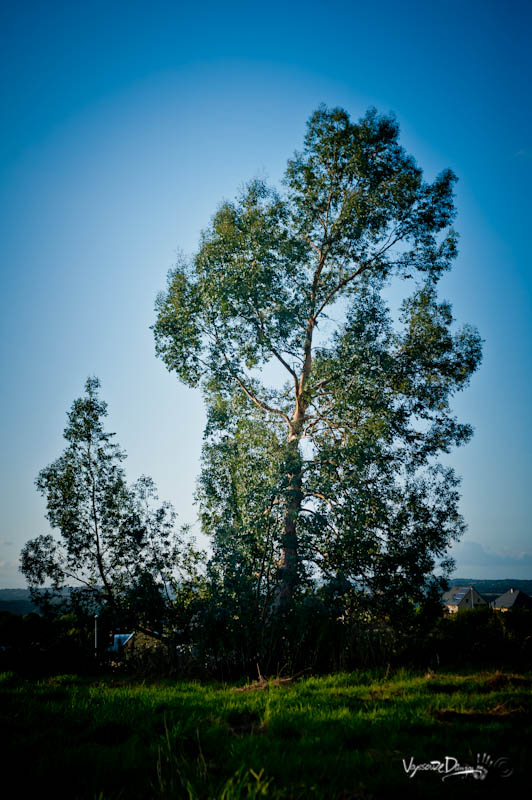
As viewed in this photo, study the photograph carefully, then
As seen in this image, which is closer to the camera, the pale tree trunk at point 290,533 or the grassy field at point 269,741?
the grassy field at point 269,741

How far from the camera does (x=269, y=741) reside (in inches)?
150

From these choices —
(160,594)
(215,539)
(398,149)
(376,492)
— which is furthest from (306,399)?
(398,149)

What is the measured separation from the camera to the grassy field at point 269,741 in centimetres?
300

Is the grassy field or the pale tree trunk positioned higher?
the pale tree trunk

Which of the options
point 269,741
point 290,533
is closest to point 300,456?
point 290,533

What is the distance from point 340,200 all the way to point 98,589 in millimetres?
14042

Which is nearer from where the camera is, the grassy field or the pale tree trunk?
the grassy field

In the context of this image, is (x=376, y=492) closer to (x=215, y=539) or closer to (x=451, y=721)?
(x=215, y=539)

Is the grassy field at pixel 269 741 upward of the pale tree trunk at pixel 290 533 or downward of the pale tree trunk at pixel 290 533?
downward

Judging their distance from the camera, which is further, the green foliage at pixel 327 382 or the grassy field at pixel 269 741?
the green foliage at pixel 327 382

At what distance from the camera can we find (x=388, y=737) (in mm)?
3986

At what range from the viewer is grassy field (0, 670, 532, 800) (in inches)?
118

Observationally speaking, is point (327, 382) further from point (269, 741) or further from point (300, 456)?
point (269, 741)

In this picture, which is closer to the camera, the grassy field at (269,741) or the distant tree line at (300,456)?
the grassy field at (269,741)
